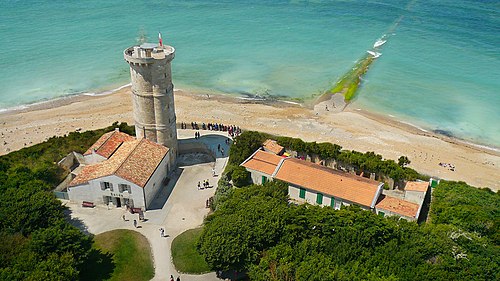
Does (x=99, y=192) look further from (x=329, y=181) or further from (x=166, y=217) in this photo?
(x=329, y=181)

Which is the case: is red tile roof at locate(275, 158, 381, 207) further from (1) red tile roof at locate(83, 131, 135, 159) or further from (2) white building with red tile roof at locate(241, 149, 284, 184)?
(1) red tile roof at locate(83, 131, 135, 159)

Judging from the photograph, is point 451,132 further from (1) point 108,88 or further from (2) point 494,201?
(1) point 108,88

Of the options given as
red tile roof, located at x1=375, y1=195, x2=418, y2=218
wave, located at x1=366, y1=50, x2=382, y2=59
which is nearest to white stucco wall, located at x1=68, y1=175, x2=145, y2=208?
red tile roof, located at x1=375, y1=195, x2=418, y2=218

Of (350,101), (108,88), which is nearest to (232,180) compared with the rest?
(350,101)

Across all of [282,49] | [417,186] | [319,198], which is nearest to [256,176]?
[319,198]

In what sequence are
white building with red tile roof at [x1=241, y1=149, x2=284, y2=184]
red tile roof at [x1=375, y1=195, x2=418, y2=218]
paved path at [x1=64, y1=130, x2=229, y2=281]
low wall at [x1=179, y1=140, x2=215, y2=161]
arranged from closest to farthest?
paved path at [x1=64, y1=130, x2=229, y2=281]
red tile roof at [x1=375, y1=195, x2=418, y2=218]
white building with red tile roof at [x1=241, y1=149, x2=284, y2=184]
low wall at [x1=179, y1=140, x2=215, y2=161]

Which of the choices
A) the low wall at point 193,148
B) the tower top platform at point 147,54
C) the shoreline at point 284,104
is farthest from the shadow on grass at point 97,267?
the shoreline at point 284,104
